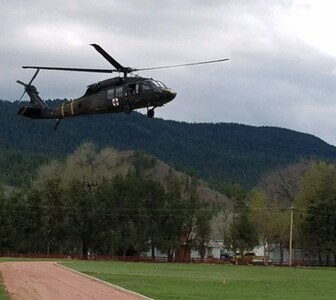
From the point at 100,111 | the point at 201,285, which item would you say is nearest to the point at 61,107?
the point at 100,111

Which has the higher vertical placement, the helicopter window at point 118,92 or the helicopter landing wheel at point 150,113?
the helicopter window at point 118,92

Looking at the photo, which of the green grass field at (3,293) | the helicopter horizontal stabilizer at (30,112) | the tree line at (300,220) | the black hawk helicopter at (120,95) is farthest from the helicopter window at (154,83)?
the tree line at (300,220)

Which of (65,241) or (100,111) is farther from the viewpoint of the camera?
(65,241)

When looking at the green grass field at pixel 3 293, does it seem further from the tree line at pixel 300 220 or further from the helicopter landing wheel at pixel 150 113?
the tree line at pixel 300 220

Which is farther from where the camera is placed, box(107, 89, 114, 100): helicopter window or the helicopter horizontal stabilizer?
the helicopter horizontal stabilizer

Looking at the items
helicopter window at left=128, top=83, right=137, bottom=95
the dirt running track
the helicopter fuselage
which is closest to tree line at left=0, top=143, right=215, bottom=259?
the dirt running track

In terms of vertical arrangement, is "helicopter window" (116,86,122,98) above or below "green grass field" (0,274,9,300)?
above

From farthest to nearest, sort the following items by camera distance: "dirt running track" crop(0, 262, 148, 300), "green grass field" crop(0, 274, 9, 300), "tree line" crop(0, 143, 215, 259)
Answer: "tree line" crop(0, 143, 215, 259)
"dirt running track" crop(0, 262, 148, 300)
"green grass field" crop(0, 274, 9, 300)

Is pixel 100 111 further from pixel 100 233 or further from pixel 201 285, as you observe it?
pixel 100 233

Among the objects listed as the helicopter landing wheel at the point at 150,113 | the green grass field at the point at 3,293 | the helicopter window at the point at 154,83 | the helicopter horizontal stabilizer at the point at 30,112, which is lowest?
the green grass field at the point at 3,293

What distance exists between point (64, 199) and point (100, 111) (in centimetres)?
9094

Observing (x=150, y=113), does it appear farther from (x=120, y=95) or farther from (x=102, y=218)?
(x=102, y=218)

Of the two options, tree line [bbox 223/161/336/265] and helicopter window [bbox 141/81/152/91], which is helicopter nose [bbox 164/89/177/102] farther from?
tree line [bbox 223/161/336/265]

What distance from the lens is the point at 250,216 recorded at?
407 feet
